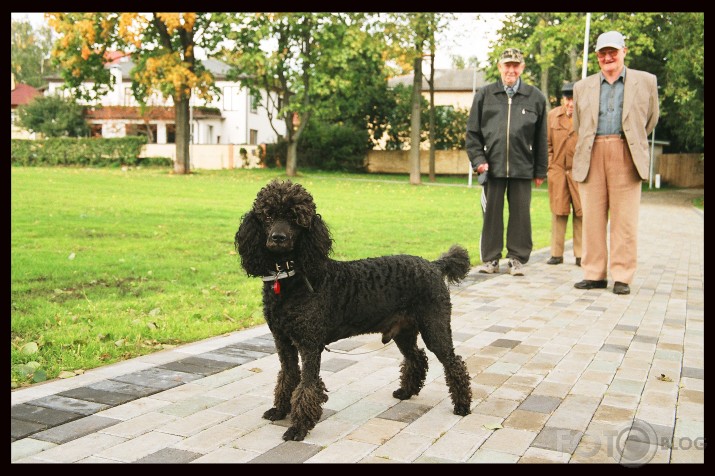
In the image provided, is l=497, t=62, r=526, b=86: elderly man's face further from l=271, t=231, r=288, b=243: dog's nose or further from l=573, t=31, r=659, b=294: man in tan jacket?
l=271, t=231, r=288, b=243: dog's nose

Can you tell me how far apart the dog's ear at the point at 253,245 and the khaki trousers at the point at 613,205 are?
16.1 feet

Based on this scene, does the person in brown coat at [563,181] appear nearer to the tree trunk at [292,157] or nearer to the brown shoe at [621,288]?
the brown shoe at [621,288]

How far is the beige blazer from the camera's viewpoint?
23.2ft

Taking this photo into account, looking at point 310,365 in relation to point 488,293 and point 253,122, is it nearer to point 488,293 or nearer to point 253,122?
point 488,293

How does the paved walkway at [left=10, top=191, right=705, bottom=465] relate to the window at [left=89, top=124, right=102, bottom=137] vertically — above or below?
below

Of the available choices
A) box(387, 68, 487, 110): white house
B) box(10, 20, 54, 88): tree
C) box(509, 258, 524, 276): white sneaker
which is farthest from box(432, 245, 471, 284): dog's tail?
box(10, 20, 54, 88): tree

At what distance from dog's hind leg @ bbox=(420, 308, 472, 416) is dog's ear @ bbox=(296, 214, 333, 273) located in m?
0.72

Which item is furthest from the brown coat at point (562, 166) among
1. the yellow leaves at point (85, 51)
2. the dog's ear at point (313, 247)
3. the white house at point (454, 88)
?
the white house at point (454, 88)

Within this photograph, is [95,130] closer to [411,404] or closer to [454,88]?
[454,88]

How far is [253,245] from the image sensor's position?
11.0 feet

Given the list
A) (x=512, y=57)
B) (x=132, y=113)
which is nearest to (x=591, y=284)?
(x=512, y=57)

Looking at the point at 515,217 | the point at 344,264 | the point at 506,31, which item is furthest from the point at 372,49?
the point at 344,264

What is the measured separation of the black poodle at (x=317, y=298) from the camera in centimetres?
326

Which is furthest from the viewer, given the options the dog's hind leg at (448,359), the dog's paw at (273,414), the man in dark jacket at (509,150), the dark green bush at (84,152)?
the dark green bush at (84,152)
